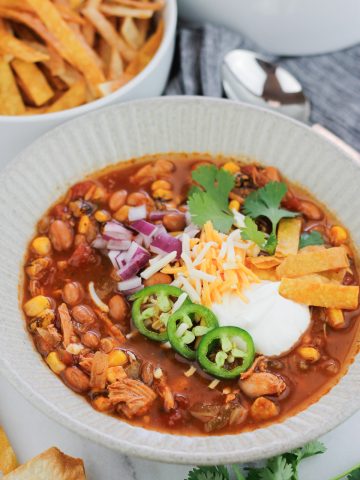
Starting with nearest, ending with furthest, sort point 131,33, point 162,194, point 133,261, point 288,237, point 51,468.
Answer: point 51,468
point 133,261
point 288,237
point 162,194
point 131,33

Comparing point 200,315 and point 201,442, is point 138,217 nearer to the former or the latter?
point 200,315

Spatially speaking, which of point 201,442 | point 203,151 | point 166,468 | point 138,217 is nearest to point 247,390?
point 201,442

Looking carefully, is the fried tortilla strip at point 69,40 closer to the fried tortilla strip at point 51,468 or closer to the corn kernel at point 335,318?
the corn kernel at point 335,318

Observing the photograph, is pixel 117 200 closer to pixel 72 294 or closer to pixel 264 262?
pixel 72 294

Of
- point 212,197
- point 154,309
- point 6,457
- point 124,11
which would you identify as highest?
point 124,11

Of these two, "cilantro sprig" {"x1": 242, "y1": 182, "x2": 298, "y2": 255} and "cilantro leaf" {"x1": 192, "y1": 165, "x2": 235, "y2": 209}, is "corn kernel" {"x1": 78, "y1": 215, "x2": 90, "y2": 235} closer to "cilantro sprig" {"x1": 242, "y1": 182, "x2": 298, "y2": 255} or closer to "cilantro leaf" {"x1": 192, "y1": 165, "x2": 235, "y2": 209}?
"cilantro leaf" {"x1": 192, "y1": 165, "x2": 235, "y2": 209}

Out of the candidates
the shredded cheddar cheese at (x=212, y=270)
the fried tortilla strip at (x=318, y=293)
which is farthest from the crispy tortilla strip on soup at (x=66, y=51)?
the fried tortilla strip at (x=318, y=293)

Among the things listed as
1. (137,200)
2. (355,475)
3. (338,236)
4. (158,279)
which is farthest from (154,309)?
(355,475)
